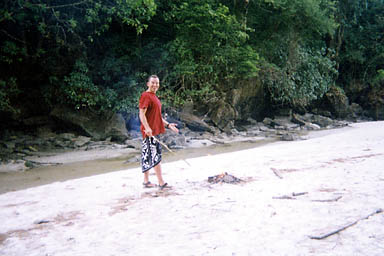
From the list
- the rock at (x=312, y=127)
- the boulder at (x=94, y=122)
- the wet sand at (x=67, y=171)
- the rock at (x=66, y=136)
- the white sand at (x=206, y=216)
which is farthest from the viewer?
the rock at (x=312, y=127)

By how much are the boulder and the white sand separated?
6530 mm

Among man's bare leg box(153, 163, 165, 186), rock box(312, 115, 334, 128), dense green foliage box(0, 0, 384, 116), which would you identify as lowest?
rock box(312, 115, 334, 128)

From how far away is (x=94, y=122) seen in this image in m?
12.1

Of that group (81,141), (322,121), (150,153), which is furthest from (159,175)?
(322,121)

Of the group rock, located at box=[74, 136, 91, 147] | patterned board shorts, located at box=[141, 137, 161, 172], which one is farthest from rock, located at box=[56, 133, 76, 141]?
patterned board shorts, located at box=[141, 137, 161, 172]

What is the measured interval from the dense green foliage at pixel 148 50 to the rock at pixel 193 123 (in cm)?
72

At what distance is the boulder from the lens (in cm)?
1169

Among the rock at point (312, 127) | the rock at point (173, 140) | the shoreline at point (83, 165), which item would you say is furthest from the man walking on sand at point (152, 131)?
the rock at point (312, 127)

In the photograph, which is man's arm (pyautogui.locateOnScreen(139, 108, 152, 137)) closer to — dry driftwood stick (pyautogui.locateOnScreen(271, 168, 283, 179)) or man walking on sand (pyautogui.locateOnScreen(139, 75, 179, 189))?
man walking on sand (pyautogui.locateOnScreen(139, 75, 179, 189))

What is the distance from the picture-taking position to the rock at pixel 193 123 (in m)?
13.4

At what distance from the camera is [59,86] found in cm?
1163

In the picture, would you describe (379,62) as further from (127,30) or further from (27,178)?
(27,178)

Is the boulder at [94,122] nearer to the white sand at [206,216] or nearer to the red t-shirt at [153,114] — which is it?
the white sand at [206,216]

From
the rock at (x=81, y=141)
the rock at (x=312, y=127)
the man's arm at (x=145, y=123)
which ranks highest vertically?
the man's arm at (x=145, y=123)
